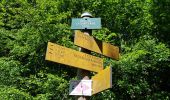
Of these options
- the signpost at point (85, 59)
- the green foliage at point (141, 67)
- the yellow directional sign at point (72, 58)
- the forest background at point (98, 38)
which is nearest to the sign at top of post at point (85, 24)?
the signpost at point (85, 59)

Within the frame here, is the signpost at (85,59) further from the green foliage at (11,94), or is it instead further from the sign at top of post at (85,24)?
the green foliage at (11,94)

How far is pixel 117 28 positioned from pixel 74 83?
770 cm

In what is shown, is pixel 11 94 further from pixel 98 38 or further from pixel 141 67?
pixel 141 67

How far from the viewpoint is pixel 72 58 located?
3986 millimetres

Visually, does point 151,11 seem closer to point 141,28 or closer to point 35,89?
point 141,28

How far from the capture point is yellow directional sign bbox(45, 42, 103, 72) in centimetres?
383

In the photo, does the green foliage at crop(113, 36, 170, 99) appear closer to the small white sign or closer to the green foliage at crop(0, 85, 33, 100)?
the green foliage at crop(0, 85, 33, 100)

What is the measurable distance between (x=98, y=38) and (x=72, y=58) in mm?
6051

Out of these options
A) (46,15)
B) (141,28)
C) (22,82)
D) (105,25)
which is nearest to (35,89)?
(22,82)

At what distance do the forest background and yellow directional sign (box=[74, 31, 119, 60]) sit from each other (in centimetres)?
486

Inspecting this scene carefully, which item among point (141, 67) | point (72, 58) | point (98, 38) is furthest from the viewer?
point (141, 67)

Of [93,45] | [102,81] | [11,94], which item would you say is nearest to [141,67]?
[11,94]

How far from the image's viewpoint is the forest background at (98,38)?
32.2 ft

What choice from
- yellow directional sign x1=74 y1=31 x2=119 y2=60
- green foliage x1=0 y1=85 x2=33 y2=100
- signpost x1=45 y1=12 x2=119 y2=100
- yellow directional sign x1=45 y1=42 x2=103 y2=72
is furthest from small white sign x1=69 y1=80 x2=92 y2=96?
green foliage x1=0 y1=85 x2=33 y2=100
